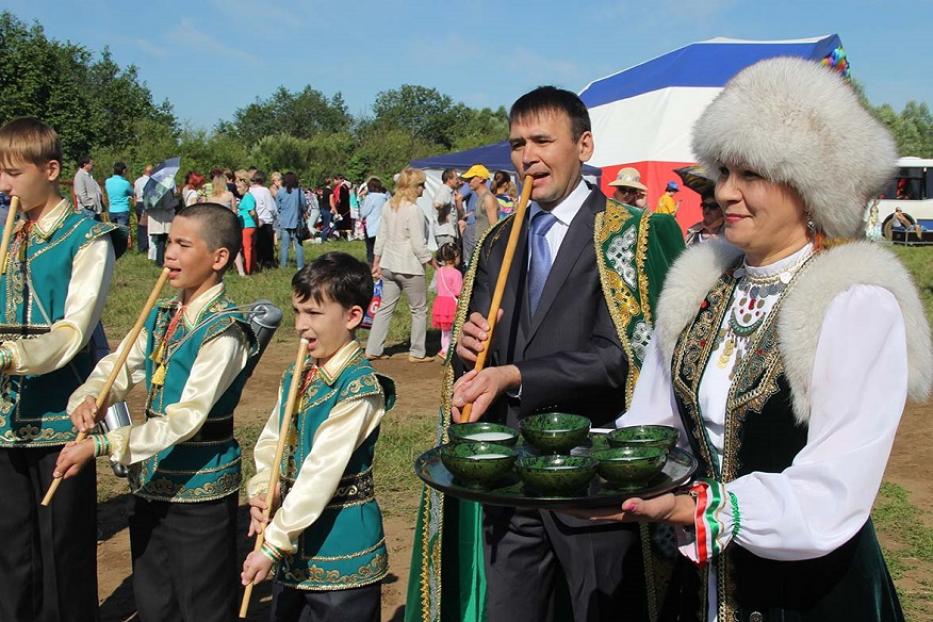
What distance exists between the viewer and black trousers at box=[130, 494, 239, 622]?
3.57 m

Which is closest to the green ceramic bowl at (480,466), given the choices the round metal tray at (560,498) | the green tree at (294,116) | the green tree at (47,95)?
the round metal tray at (560,498)

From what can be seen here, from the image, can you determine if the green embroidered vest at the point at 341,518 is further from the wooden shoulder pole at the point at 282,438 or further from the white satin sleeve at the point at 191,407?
the white satin sleeve at the point at 191,407

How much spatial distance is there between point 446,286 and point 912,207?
81.4ft

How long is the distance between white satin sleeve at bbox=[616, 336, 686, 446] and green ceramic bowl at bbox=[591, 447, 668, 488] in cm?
52

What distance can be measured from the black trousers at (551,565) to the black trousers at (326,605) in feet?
1.38

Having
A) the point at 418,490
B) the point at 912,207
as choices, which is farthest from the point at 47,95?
the point at 418,490

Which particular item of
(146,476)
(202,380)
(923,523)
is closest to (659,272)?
(202,380)

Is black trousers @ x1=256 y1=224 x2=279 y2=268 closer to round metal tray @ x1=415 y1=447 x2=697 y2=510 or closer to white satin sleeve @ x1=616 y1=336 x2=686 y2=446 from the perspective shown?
white satin sleeve @ x1=616 y1=336 x2=686 y2=446

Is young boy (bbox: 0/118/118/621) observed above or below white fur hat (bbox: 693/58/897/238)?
below

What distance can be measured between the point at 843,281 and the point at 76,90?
155 feet

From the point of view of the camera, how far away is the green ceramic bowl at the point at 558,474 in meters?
2.00

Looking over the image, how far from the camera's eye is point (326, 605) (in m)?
3.17

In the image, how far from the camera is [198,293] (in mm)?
3676

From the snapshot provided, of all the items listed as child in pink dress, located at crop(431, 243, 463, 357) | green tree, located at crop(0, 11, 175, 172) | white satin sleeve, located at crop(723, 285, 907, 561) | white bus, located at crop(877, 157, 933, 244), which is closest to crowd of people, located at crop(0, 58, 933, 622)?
white satin sleeve, located at crop(723, 285, 907, 561)
